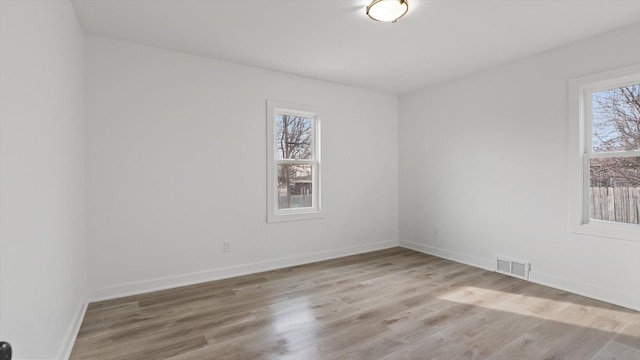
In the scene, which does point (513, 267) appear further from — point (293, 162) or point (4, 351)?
point (4, 351)

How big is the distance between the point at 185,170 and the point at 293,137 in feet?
4.95

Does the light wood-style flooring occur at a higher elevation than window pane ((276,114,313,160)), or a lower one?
lower

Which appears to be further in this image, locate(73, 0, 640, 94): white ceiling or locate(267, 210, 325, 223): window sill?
locate(267, 210, 325, 223): window sill

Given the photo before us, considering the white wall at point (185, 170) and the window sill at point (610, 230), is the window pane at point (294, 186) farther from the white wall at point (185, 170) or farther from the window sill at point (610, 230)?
the window sill at point (610, 230)

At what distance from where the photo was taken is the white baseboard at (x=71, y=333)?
2.01 metres

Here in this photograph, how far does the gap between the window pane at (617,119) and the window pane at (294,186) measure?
10.8ft

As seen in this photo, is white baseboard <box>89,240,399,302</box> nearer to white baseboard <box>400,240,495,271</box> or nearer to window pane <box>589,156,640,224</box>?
white baseboard <box>400,240,495,271</box>

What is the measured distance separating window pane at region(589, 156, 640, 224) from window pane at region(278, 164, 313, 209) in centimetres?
322

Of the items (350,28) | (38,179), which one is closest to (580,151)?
(350,28)

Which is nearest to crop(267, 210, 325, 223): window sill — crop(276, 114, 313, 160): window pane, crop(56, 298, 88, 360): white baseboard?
crop(276, 114, 313, 160): window pane

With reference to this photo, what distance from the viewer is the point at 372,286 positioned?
11.2 ft

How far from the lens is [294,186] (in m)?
4.34

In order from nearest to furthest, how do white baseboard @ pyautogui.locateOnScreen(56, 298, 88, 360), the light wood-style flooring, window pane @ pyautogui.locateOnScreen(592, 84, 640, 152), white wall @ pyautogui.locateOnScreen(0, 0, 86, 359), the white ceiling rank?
white wall @ pyautogui.locateOnScreen(0, 0, 86, 359), white baseboard @ pyautogui.locateOnScreen(56, 298, 88, 360), the light wood-style flooring, the white ceiling, window pane @ pyautogui.locateOnScreen(592, 84, 640, 152)

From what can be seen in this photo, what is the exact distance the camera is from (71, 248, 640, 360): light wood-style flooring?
216 cm
